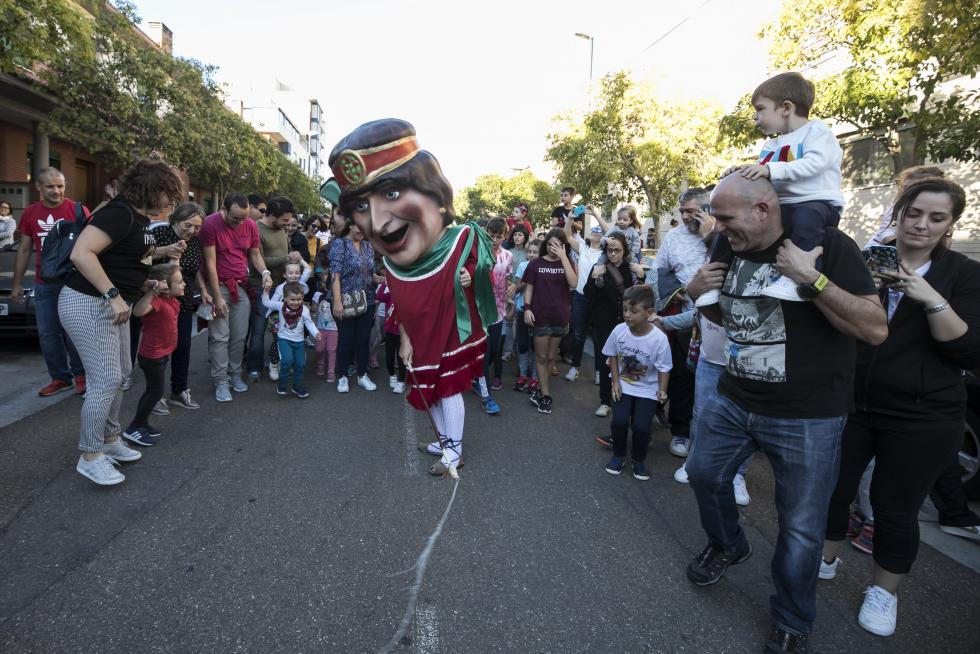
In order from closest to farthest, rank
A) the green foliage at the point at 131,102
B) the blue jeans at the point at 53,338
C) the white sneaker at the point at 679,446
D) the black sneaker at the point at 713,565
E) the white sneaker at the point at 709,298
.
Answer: the white sneaker at the point at 709,298 → the black sneaker at the point at 713,565 → the white sneaker at the point at 679,446 → the blue jeans at the point at 53,338 → the green foliage at the point at 131,102

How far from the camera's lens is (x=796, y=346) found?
236 centimetres

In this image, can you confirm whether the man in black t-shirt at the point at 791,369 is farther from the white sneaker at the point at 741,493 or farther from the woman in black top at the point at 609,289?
the woman in black top at the point at 609,289

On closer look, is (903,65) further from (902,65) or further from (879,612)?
(879,612)

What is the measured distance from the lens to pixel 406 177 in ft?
10.8

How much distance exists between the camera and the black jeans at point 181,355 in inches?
206

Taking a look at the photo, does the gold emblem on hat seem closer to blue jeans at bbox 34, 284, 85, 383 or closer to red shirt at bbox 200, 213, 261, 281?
red shirt at bbox 200, 213, 261, 281

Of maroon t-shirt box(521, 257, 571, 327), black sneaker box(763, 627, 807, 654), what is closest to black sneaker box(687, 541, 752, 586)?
black sneaker box(763, 627, 807, 654)

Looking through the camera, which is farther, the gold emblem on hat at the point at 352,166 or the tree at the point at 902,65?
the tree at the point at 902,65

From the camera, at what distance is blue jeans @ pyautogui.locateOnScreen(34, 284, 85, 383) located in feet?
16.8

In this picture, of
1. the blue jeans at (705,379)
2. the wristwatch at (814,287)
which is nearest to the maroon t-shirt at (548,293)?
the blue jeans at (705,379)

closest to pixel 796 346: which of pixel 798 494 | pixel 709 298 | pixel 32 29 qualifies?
pixel 709 298

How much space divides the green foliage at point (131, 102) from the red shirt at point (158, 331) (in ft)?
41.7

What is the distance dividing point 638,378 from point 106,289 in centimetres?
358

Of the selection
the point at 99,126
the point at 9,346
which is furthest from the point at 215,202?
the point at 9,346
